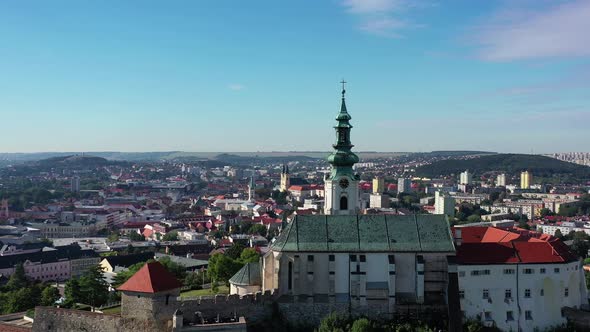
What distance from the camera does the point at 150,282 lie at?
45.7 m

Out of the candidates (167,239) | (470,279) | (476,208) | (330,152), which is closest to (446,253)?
(470,279)

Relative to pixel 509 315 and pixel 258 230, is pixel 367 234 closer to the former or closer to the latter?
pixel 509 315

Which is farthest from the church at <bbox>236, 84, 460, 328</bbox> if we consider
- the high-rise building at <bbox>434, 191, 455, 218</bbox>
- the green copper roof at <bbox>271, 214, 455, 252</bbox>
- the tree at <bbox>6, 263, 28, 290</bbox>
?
the high-rise building at <bbox>434, 191, 455, 218</bbox>

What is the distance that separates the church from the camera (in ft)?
164

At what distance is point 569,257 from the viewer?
52.7 meters

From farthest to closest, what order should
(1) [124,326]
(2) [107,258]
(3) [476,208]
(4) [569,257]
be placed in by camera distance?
1. (3) [476,208]
2. (2) [107,258]
3. (4) [569,257]
4. (1) [124,326]

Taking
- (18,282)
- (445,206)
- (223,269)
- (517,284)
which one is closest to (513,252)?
(517,284)

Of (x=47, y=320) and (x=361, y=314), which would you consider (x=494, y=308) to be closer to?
(x=361, y=314)

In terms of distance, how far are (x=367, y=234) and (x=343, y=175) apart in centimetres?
1354

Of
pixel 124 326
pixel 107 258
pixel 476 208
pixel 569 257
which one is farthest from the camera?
pixel 476 208

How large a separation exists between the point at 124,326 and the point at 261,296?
9713 millimetres

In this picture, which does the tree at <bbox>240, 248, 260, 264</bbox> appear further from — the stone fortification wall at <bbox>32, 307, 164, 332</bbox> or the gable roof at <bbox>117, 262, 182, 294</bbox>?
the stone fortification wall at <bbox>32, 307, 164, 332</bbox>

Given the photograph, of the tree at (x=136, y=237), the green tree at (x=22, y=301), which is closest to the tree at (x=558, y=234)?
the tree at (x=136, y=237)

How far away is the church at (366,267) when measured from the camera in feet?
164
